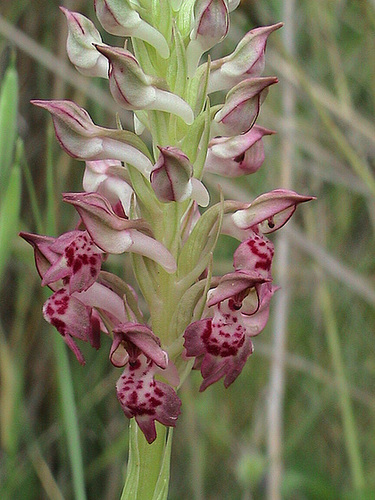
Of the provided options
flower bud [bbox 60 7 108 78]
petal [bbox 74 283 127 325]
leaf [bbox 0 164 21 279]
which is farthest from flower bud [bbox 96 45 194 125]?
leaf [bbox 0 164 21 279]

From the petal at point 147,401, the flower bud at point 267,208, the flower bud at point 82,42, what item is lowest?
the petal at point 147,401

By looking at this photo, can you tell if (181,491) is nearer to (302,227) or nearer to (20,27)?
(302,227)

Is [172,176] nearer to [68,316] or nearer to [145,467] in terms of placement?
[68,316]

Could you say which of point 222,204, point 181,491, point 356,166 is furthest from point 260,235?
point 181,491

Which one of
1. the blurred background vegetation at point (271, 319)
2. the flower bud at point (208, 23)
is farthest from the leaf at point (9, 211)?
the blurred background vegetation at point (271, 319)

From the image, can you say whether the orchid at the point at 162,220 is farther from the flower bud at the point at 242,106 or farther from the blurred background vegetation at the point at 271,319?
the blurred background vegetation at the point at 271,319

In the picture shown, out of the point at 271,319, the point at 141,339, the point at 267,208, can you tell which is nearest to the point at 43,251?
the point at 141,339
